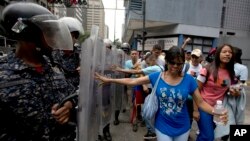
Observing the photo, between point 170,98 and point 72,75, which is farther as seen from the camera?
point 72,75

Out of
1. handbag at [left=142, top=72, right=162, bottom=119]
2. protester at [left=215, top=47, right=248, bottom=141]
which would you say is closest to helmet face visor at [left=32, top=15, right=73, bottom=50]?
handbag at [left=142, top=72, right=162, bottom=119]

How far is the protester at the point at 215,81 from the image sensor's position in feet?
11.2

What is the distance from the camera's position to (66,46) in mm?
1810

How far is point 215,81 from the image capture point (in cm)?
343

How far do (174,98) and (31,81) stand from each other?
5.46ft

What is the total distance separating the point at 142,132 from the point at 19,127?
4091 millimetres

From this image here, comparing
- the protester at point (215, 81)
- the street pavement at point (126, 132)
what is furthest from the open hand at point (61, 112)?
the street pavement at point (126, 132)

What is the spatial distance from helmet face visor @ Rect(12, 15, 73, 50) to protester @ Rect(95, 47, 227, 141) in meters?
1.21

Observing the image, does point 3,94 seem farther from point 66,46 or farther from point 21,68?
point 66,46

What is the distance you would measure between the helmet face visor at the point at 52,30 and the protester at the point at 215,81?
7.48ft

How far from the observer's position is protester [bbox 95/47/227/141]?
2.78 metres

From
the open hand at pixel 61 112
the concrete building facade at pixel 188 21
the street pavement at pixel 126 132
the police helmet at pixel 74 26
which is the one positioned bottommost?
the street pavement at pixel 126 132

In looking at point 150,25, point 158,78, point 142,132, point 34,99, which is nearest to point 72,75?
point 158,78

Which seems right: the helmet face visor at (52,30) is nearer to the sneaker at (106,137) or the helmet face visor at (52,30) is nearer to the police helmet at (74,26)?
the police helmet at (74,26)
